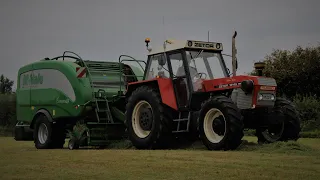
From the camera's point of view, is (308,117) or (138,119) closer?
(138,119)

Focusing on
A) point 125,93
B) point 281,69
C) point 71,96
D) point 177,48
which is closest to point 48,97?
point 71,96

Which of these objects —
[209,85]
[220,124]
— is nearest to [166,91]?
[209,85]

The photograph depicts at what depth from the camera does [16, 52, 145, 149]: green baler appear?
16.2 m

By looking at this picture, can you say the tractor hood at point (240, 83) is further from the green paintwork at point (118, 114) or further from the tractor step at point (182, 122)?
the green paintwork at point (118, 114)

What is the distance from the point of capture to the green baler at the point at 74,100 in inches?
637

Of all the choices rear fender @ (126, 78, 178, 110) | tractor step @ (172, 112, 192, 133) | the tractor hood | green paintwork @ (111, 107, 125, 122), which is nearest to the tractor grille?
the tractor hood

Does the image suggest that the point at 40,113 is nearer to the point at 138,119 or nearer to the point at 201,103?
the point at 138,119

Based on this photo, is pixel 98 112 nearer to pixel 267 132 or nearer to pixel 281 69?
pixel 267 132

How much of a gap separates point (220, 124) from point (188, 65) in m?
2.00

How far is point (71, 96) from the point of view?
16516 millimetres

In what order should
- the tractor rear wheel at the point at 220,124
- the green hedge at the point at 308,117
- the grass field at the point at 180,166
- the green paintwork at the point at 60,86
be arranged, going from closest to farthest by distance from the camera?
the grass field at the point at 180,166 < the tractor rear wheel at the point at 220,124 < the green paintwork at the point at 60,86 < the green hedge at the point at 308,117

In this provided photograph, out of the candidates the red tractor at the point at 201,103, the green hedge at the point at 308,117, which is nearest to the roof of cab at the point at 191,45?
the red tractor at the point at 201,103

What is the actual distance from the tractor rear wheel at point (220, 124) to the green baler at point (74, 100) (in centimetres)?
381

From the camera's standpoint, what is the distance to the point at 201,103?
13.9m
